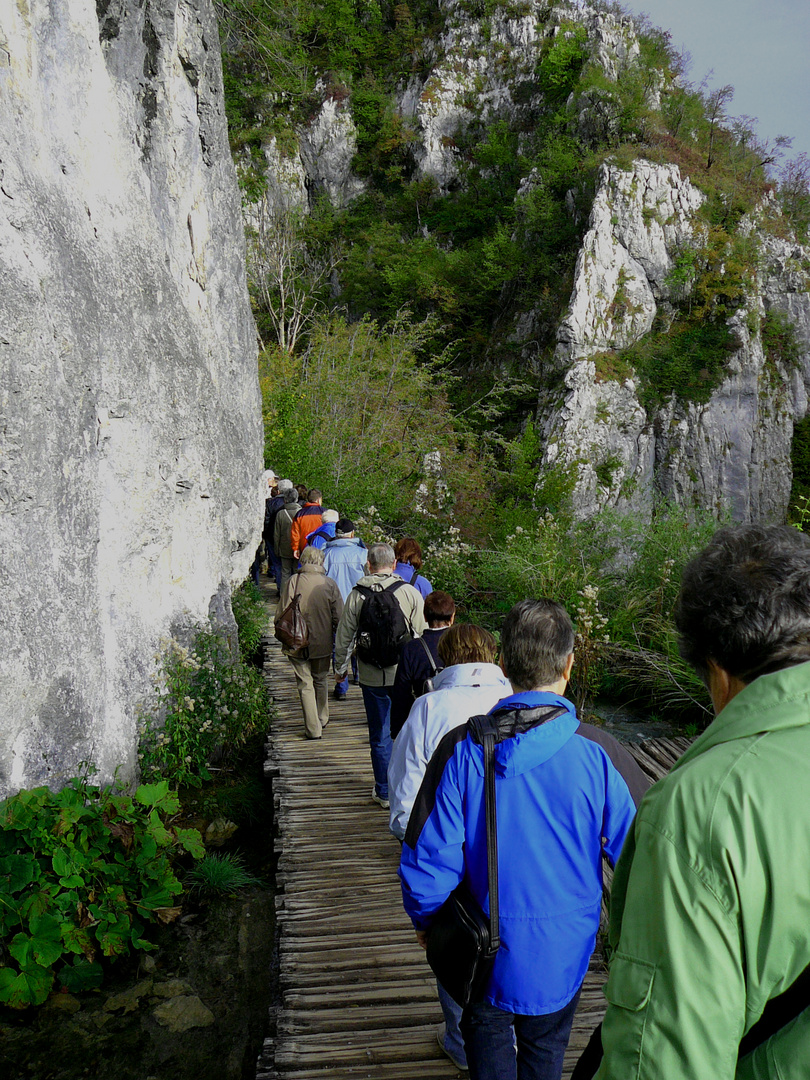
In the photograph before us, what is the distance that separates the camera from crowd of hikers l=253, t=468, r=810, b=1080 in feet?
3.20

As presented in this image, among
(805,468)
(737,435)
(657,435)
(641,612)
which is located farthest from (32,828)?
(805,468)

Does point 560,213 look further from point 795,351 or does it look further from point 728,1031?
point 728,1031

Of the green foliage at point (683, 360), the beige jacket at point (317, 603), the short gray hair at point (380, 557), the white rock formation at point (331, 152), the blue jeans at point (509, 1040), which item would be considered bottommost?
the blue jeans at point (509, 1040)

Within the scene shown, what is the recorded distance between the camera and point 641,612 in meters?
8.73

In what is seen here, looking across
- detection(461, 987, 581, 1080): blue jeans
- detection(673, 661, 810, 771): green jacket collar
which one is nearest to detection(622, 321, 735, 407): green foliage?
detection(461, 987, 581, 1080): blue jeans

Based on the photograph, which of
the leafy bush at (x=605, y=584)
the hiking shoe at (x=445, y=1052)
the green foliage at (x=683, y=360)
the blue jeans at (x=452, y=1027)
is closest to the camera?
the blue jeans at (x=452, y=1027)

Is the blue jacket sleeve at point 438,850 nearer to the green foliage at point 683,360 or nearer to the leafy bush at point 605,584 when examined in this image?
the leafy bush at point 605,584

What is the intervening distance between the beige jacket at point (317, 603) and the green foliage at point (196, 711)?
79cm

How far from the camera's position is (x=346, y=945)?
4109 millimetres

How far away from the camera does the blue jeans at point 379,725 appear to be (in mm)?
5320

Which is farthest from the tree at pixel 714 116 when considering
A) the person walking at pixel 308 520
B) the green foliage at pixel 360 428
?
the person walking at pixel 308 520

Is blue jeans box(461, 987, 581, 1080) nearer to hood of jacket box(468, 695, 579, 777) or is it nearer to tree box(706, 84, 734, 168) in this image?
hood of jacket box(468, 695, 579, 777)

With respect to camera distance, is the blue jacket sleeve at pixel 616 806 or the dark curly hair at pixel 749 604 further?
the blue jacket sleeve at pixel 616 806

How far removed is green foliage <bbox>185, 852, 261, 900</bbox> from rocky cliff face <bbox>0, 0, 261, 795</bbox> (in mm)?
888
